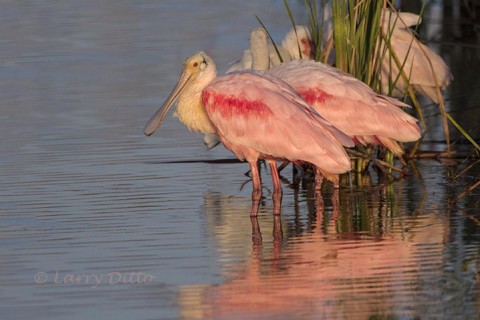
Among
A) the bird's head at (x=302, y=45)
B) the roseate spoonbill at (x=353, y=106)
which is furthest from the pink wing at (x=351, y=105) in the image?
the bird's head at (x=302, y=45)

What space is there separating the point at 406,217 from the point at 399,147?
1.28 m

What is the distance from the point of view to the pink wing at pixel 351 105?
10594mm

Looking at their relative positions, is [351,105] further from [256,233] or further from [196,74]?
[256,233]

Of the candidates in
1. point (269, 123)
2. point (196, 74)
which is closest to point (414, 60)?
point (196, 74)

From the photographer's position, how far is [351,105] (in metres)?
10.6

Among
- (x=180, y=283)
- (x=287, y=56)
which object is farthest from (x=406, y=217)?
(x=287, y=56)

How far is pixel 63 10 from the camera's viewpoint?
20.9 m

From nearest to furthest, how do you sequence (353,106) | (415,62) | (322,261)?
(322,261), (353,106), (415,62)

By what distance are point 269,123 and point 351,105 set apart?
95 cm

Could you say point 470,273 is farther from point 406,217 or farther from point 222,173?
point 222,173

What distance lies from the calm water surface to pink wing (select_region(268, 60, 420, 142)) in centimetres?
44
